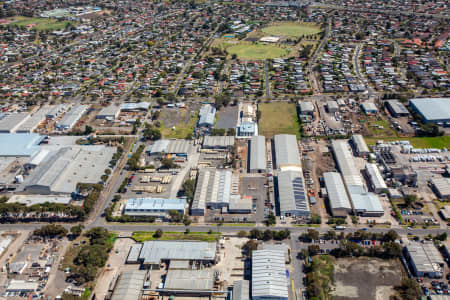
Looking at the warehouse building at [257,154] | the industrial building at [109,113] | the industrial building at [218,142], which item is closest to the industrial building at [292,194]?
the warehouse building at [257,154]

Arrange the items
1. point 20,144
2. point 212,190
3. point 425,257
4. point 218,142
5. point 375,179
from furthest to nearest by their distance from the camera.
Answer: point 20,144
point 218,142
point 375,179
point 212,190
point 425,257

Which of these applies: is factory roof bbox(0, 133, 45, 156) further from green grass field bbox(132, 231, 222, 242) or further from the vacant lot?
the vacant lot

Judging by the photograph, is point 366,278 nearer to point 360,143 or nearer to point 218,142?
point 360,143

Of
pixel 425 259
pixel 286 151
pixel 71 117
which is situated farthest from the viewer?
pixel 71 117

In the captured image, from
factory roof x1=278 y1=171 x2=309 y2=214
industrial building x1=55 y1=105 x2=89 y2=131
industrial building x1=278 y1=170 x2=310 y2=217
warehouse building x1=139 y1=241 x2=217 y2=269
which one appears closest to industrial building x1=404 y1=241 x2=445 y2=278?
industrial building x1=278 y1=170 x2=310 y2=217

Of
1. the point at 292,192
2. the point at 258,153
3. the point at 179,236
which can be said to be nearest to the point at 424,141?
the point at 292,192

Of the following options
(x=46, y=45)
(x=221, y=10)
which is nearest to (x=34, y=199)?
(x=46, y=45)

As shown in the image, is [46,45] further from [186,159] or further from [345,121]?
[345,121]

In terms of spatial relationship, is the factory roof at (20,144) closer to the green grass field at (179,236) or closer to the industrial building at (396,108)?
the green grass field at (179,236)
